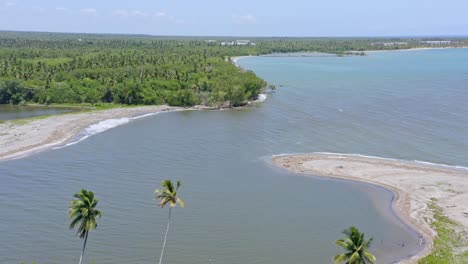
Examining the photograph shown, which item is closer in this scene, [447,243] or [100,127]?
[447,243]

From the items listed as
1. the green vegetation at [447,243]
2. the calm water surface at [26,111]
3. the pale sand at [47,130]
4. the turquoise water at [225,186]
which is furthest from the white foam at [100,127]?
the green vegetation at [447,243]

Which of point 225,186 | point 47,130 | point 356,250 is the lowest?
point 225,186

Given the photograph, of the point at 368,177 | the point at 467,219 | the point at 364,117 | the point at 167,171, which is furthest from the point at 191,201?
the point at 364,117

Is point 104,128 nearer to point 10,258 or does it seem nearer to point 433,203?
point 10,258

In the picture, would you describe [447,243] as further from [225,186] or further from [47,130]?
[47,130]

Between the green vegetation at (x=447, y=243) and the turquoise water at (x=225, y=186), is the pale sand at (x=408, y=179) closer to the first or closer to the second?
the green vegetation at (x=447, y=243)

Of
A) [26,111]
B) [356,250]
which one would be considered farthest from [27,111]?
[356,250]
